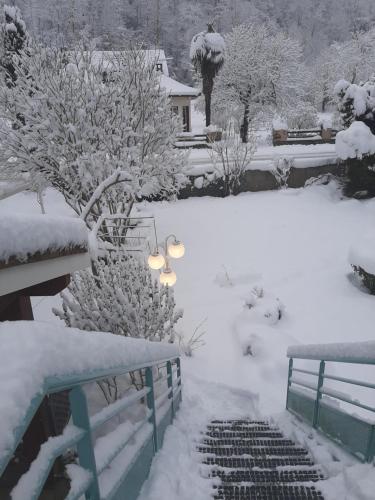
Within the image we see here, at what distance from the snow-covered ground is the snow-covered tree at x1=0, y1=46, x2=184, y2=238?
3.63m

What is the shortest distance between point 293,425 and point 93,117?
9224 millimetres

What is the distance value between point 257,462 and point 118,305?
2937mm

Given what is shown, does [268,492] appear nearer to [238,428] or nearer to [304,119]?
[238,428]

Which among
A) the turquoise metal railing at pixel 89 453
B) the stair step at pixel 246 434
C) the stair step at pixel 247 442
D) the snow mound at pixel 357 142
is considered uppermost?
the snow mound at pixel 357 142

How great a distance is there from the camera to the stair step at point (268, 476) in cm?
265

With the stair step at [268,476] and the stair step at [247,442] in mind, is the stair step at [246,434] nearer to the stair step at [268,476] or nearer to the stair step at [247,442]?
the stair step at [247,442]

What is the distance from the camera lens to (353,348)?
2189 mm

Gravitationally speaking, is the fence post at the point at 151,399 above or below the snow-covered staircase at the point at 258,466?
above

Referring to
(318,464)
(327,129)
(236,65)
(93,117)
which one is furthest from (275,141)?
(318,464)

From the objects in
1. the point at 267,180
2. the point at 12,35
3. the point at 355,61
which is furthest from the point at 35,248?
the point at 355,61

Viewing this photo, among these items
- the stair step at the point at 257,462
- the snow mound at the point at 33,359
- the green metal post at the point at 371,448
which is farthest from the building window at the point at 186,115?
the snow mound at the point at 33,359

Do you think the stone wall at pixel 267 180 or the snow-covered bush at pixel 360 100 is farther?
the stone wall at pixel 267 180

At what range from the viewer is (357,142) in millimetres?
14945

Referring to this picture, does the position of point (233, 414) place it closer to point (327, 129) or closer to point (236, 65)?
point (327, 129)
